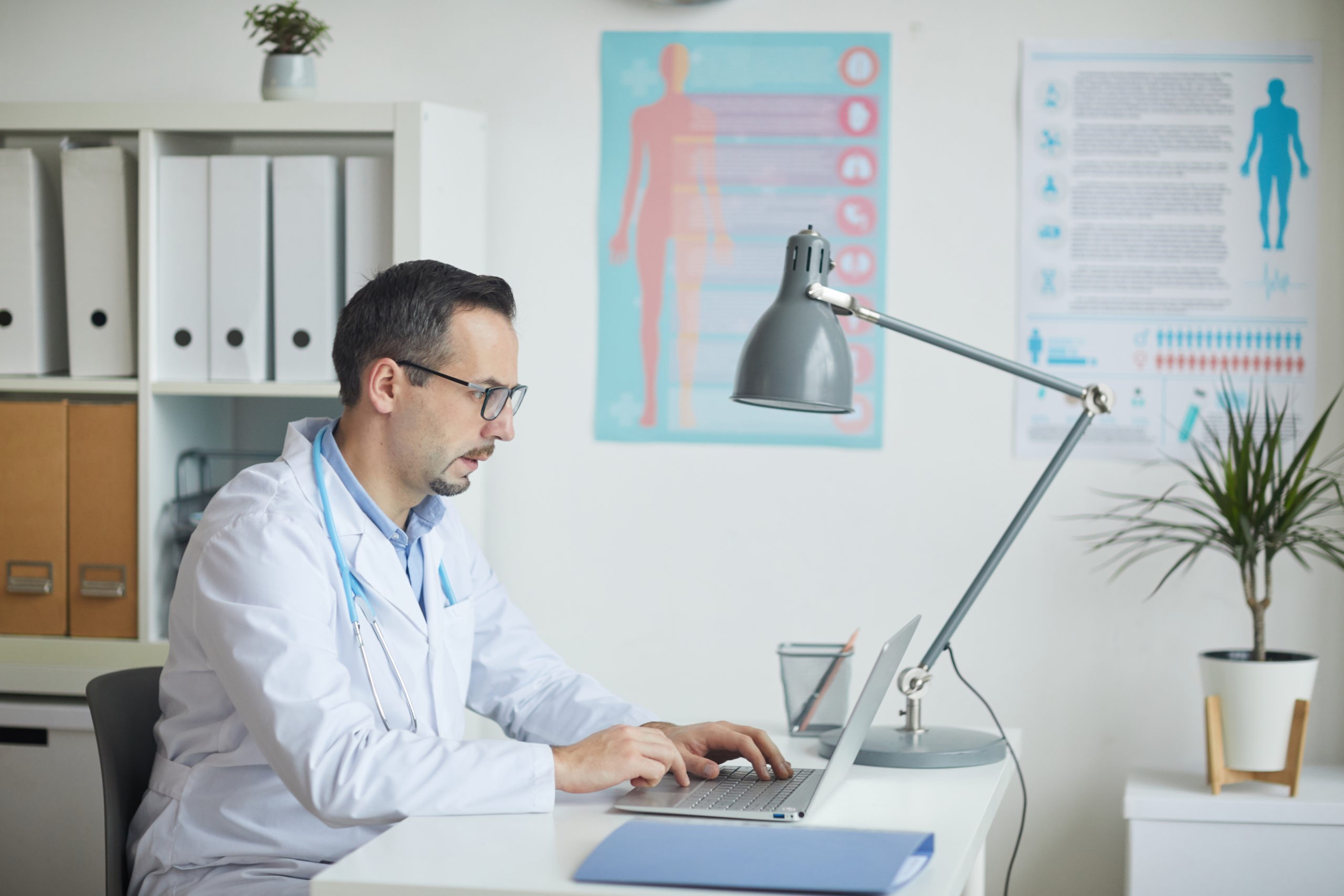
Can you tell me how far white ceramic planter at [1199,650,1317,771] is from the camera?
2137mm

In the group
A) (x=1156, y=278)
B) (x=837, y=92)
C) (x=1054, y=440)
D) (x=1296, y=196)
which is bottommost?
(x=1054, y=440)

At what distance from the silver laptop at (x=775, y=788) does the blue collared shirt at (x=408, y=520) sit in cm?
44

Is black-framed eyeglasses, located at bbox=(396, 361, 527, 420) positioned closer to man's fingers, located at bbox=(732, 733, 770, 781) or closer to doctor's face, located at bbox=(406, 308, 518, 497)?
doctor's face, located at bbox=(406, 308, 518, 497)

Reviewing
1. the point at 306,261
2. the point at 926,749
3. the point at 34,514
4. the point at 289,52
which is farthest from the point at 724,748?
the point at 289,52

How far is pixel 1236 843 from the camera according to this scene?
2111 mm

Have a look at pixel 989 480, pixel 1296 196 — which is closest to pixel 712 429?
pixel 989 480

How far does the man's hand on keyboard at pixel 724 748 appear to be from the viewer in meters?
1.48

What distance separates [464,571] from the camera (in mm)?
1796

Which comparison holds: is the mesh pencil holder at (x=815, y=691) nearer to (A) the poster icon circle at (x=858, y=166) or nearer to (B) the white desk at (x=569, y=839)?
(B) the white desk at (x=569, y=839)

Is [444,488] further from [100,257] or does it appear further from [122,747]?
[100,257]

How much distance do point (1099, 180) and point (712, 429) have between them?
91 centimetres

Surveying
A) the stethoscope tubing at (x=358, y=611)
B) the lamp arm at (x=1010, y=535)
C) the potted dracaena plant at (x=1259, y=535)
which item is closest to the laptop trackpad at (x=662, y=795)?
the stethoscope tubing at (x=358, y=611)

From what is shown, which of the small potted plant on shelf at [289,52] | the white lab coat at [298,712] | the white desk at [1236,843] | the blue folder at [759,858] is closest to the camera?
the blue folder at [759,858]

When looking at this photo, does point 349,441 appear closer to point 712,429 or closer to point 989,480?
point 712,429
